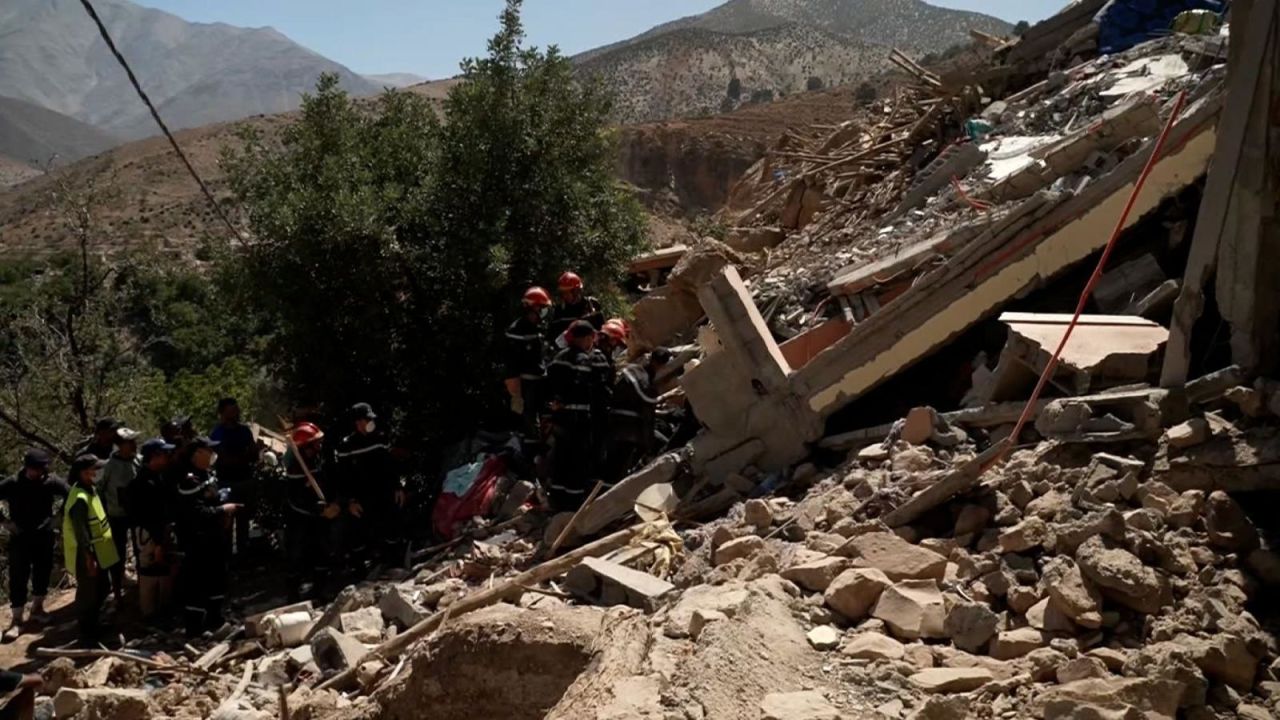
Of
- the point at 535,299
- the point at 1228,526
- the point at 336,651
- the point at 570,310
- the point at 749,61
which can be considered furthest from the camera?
the point at 749,61

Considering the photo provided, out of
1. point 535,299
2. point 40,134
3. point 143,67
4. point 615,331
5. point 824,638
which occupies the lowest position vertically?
point 824,638

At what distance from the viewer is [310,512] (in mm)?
7977

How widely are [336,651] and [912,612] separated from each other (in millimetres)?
3451

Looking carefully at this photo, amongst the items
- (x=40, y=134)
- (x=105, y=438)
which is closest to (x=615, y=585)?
(x=105, y=438)

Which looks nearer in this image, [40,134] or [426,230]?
[426,230]

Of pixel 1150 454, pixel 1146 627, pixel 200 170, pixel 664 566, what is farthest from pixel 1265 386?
pixel 200 170

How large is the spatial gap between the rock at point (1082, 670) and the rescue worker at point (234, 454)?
6759 millimetres

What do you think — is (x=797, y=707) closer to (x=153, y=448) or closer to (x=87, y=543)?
(x=153, y=448)

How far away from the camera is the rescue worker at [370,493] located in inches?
310

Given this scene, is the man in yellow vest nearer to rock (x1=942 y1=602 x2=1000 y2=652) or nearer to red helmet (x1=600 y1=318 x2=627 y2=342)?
red helmet (x1=600 y1=318 x2=627 y2=342)

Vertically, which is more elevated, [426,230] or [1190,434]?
[426,230]

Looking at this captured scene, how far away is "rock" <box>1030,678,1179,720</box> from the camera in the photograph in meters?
3.38

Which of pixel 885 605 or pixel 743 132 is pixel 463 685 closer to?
pixel 885 605

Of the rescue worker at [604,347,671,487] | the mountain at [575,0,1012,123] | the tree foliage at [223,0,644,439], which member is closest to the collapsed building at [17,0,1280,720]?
the rescue worker at [604,347,671,487]
